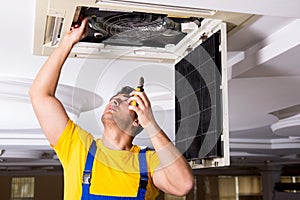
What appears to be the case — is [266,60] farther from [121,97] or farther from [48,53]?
[48,53]

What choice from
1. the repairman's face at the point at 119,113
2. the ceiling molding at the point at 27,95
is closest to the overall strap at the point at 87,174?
the repairman's face at the point at 119,113

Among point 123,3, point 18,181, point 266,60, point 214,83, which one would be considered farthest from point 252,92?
point 18,181

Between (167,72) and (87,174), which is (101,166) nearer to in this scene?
(87,174)

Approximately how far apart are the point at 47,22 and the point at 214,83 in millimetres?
529

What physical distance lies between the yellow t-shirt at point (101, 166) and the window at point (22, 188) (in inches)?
294

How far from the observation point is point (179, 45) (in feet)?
5.15

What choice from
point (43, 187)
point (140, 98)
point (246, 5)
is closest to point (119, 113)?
point (140, 98)

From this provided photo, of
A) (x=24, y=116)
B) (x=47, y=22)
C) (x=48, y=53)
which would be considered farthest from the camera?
(x=24, y=116)

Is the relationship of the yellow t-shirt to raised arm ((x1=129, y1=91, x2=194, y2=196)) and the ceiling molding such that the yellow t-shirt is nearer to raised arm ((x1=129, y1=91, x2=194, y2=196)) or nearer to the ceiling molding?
raised arm ((x1=129, y1=91, x2=194, y2=196))

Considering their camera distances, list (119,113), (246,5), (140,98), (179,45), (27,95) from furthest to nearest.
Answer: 1. (27,95)
2. (179,45)
3. (119,113)
4. (140,98)
5. (246,5)

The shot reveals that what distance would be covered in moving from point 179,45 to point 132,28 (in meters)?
0.22

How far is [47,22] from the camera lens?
1335 mm

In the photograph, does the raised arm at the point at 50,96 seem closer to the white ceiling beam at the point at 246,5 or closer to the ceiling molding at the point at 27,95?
the white ceiling beam at the point at 246,5

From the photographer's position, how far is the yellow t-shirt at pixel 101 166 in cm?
137
